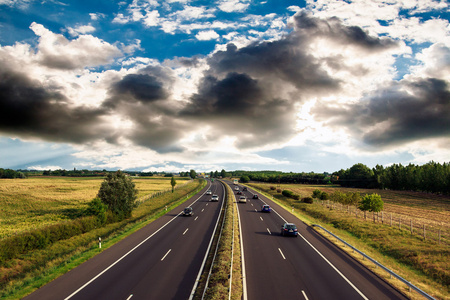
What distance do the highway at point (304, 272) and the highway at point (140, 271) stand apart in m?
4.07

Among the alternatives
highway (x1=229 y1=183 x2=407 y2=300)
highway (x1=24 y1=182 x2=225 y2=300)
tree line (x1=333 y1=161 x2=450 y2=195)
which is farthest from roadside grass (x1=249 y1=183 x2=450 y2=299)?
tree line (x1=333 y1=161 x2=450 y2=195)

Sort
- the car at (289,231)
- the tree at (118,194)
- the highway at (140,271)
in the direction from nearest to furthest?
the highway at (140,271)
the car at (289,231)
the tree at (118,194)

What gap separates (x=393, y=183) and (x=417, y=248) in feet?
397

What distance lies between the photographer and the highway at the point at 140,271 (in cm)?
1357

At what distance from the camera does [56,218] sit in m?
36.2

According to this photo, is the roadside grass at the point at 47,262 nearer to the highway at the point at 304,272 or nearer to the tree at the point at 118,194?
the tree at the point at 118,194

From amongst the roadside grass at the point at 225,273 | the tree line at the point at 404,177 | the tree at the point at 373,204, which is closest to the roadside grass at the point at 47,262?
the roadside grass at the point at 225,273

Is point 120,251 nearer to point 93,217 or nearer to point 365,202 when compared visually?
point 93,217

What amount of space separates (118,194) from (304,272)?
29801mm

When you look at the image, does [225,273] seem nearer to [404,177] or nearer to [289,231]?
[289,231]

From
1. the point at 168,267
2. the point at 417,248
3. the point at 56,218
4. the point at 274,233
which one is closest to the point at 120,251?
the point at 168,267

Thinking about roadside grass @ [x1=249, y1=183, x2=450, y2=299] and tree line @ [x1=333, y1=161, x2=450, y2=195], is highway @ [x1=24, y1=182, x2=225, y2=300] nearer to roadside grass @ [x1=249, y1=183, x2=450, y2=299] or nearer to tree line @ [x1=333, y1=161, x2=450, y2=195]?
roadside grass @ [x1=249, y1=183, x2=450, y2=299]

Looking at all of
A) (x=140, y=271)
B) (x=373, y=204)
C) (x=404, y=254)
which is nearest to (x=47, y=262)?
(x=140, y=271)

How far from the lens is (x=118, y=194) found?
37312 mm
